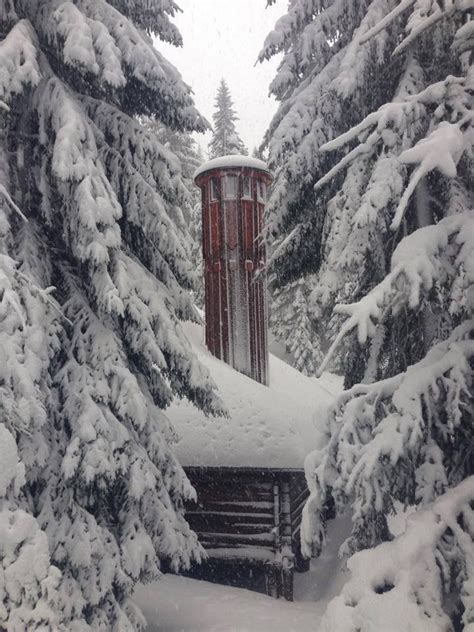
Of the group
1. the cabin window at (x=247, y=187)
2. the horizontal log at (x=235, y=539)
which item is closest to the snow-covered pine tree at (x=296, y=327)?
the cabin window at (x=247, y=187)

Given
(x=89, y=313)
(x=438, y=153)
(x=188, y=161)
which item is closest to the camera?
(x=438, y=153)

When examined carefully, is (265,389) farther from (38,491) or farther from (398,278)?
(398,278)

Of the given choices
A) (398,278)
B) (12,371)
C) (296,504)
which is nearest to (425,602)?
(398,278)

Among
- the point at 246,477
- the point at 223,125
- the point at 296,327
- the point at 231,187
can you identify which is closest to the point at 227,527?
the point at 246,477

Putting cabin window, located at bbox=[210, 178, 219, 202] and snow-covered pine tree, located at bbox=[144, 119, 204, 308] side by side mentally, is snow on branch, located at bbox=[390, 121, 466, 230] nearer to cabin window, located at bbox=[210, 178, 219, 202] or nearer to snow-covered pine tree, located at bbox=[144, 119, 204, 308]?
cabin window, located at bbox=[210, 178, 219, 202]

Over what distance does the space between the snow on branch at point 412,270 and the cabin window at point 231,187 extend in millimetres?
8781

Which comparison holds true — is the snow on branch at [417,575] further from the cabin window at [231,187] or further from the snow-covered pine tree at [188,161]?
the snow-covered pine tree at [188,161]

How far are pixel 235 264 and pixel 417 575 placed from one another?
9.30 m

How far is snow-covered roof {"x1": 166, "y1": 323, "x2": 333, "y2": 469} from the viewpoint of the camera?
10789mm

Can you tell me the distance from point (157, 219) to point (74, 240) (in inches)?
52.4

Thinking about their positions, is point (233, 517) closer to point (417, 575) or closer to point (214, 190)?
point (214, 190)

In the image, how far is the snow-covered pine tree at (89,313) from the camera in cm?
661

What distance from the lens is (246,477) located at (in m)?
11.3

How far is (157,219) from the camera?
834cm
